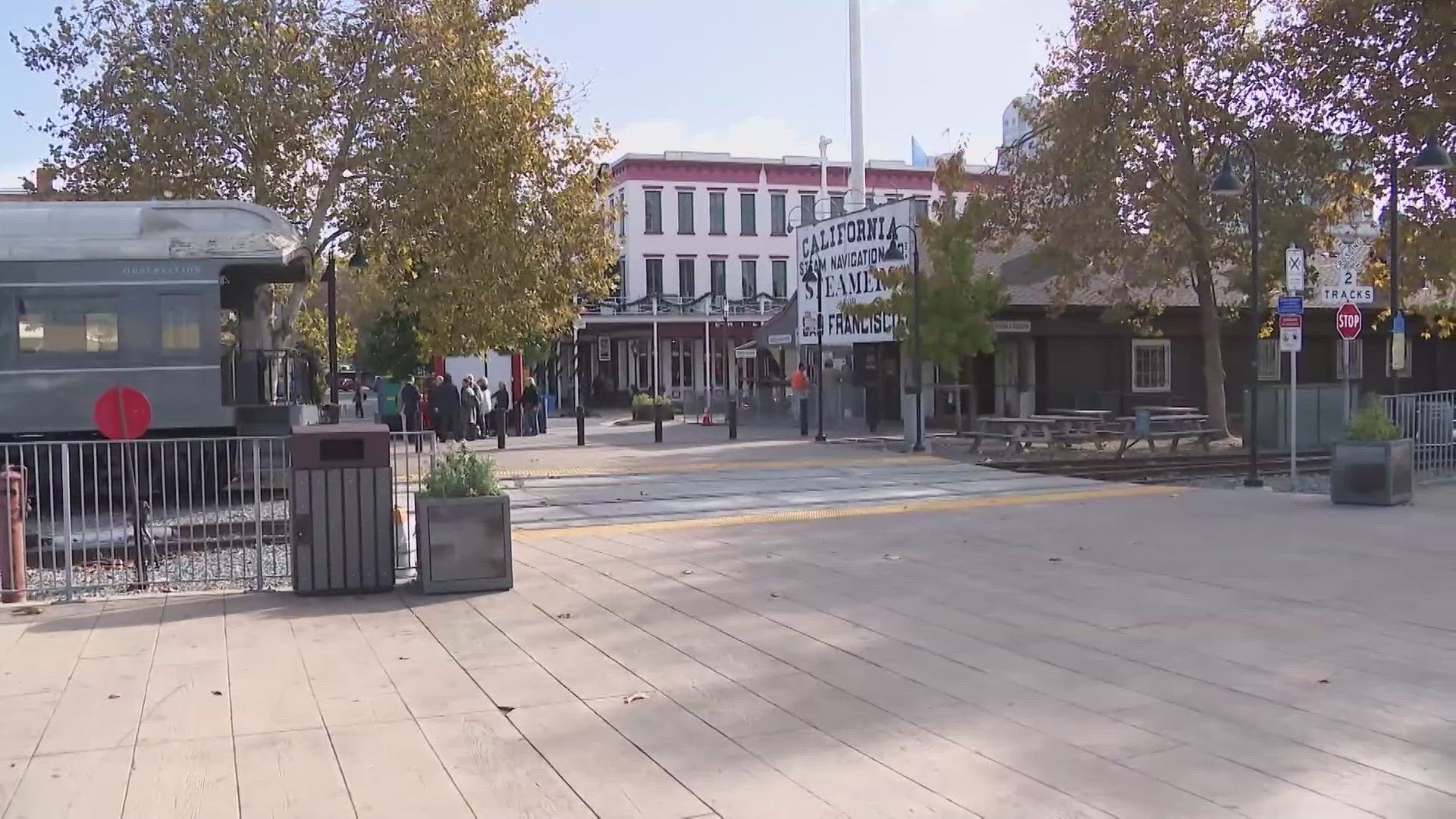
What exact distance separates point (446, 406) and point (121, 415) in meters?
19.2

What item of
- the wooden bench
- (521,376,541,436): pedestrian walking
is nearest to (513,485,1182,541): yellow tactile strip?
the wooden bench

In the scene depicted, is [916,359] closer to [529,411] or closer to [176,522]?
[529,411]

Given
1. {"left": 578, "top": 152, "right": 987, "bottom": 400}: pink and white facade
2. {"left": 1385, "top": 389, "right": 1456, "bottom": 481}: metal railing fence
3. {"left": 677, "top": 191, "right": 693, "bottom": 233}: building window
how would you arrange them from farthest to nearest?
{"left": 677, "top": 191, "right": 693, "bottom": 233}: building window → {"left": 578, "top": 152, "right": 987, "bottom": 400}: pink and white facade → {"left": 1385, "top": 389, "right": 1456, "bottom": 481}: metal railing fence

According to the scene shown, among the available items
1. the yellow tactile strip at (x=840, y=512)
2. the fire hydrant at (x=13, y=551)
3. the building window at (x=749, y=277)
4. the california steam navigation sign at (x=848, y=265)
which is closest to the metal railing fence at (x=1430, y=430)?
the yellow tactile strip at (x=840, y=512)

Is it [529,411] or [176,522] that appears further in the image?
[529,411]

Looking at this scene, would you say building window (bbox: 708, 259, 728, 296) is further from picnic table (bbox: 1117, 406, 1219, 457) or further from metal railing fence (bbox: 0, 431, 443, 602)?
metal railing fence (bbox: 0, 431, 443, 602)

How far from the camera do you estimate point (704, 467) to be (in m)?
21.0

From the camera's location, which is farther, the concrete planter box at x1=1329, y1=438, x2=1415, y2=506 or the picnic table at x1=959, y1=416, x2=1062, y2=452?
the picnic table at x1=959, y1=416, x2=1062, y2=452

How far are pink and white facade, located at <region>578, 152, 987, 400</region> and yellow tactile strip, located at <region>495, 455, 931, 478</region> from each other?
32.2 meters

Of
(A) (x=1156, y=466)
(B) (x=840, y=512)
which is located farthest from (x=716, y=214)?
(B) (x=840, y=512)

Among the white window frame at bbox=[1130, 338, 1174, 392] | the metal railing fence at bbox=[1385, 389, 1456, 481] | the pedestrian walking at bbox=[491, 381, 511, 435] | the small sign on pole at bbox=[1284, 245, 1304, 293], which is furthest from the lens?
the white window frame at bbox=[1130, 338, 1174, 392]

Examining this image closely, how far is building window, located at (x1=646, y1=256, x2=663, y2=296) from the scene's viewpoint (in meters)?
57.3

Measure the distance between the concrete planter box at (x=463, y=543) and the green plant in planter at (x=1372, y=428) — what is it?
10.2 meters

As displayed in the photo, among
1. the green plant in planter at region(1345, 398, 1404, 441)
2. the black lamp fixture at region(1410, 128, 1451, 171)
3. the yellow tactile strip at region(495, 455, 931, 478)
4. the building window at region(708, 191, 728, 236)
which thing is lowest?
the yellow tactile strip at region(495, 455, 931, 478)
